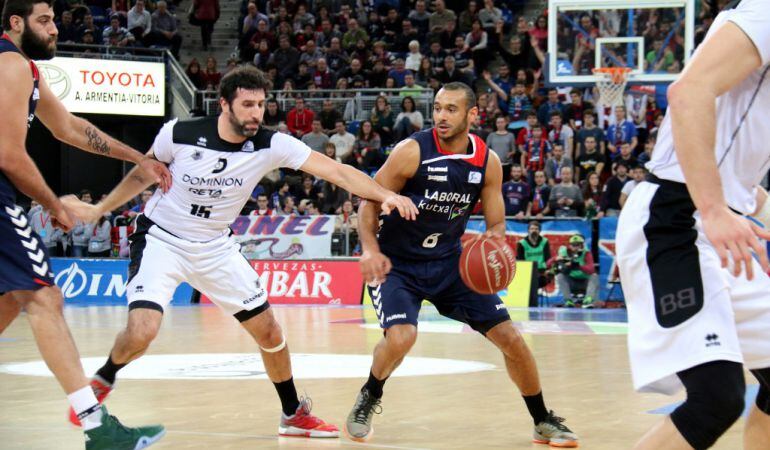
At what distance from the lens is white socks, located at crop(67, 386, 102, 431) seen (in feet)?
14.9

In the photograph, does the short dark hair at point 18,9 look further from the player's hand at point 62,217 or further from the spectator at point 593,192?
the spectator at point 593,192

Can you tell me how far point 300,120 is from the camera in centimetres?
2045

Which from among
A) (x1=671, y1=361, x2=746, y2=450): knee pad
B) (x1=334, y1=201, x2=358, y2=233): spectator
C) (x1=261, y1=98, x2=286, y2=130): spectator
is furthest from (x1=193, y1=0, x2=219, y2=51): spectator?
(x1=671, y1=361, x2=746, y2=450): knee pad

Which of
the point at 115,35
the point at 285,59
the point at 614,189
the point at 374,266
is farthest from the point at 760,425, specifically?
the point at 115,35

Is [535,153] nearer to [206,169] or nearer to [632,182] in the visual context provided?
[632,182]

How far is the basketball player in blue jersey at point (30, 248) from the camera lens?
4512 millimetres

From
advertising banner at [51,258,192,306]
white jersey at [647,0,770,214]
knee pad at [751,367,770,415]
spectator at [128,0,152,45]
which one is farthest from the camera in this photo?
spectator at [128,0,152,45]

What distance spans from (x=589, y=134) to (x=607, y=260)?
257 centimetres

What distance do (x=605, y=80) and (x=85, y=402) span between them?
14.0 metres

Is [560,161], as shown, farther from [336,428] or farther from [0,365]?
[336,428]

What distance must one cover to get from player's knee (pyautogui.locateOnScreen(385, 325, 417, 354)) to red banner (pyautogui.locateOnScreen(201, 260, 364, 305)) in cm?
1086

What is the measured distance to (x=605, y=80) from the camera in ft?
56.5

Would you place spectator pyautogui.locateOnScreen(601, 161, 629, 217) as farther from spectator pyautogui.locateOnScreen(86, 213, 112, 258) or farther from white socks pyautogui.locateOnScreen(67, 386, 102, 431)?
white socks pyautogui.locateOnScreen(67, 386, 102, 431)

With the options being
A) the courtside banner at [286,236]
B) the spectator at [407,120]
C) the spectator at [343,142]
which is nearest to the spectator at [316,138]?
the spectator at [343,142]
